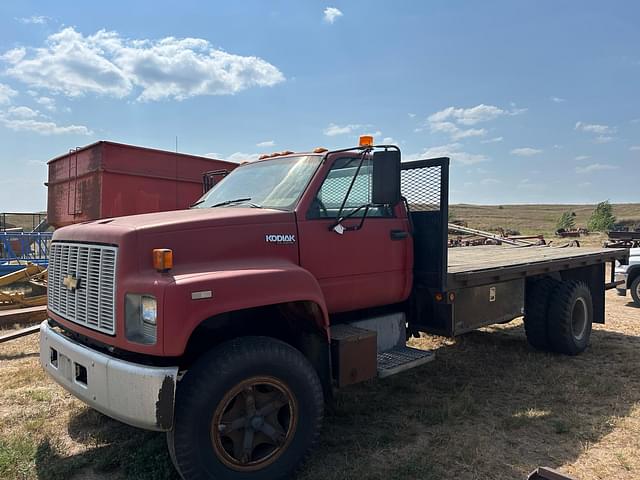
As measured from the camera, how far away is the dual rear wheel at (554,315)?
6.40 metres

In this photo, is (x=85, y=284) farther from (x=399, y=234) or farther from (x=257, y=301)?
(x=399, y=234)

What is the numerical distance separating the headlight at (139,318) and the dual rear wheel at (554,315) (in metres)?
5.02

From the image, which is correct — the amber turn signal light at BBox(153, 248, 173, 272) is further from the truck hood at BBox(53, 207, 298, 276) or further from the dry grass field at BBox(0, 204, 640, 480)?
the dry grass field at BBox(0, 204, 640, 480)

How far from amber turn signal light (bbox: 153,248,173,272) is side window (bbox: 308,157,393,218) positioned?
123cm

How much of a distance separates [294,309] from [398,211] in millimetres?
1514

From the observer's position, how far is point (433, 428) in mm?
4375

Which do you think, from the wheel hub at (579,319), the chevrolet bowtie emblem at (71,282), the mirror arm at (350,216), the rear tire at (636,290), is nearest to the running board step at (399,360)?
the mirror arm at (350,216)

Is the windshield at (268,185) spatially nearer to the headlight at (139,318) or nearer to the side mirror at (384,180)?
the side mirror at (384,180)

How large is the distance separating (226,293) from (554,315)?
15.8 ft

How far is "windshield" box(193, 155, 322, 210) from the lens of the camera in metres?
4.11

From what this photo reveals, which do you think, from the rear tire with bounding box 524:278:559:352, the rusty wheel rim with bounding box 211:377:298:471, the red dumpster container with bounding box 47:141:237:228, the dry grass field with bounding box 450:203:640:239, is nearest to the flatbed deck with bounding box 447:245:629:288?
the rear tire with bounding box 524:278:559:352

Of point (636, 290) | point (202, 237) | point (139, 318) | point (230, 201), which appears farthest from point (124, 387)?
point (636, 290)

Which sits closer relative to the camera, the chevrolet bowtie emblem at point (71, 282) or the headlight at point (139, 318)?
the headlight at point (139, 318)

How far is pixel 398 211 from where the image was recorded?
15.4 feet
